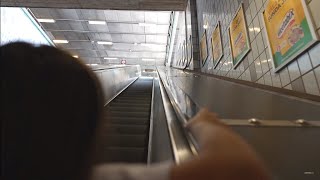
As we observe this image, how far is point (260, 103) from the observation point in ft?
9.59

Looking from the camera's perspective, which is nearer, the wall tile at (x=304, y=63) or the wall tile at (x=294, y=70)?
the wall tile at (x=304, y=63)

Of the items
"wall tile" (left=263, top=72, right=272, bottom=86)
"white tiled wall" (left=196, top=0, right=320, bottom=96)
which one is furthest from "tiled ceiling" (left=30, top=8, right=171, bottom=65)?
"wall tile" (left=263, top=72, right=272, bottom=86)

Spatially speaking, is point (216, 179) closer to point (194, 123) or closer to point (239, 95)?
point (194, 123)

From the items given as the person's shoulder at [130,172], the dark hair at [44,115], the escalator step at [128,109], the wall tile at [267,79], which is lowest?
the person's shoulder at [130,172]

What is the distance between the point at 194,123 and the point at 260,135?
3.63ft

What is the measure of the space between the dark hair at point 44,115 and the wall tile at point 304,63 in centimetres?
298

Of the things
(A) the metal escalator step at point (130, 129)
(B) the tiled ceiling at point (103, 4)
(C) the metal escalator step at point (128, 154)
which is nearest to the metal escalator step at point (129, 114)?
(A) the metal escalator step at point (130, 129)

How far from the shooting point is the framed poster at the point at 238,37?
5133 millimetres

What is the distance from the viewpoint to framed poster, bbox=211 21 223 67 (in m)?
7.02

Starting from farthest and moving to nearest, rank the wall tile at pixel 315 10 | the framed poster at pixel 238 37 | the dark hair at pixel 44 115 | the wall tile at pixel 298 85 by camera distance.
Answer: the framed poster at pixel 238 37
the wall tile at pixel 298 85
the wall tile at pixel 315 10
the dark hair at pixel 44 115

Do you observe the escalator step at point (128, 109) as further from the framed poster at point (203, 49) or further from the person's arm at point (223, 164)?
the framed poster at point (203, 49)

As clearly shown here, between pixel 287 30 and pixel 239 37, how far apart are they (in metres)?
1.91

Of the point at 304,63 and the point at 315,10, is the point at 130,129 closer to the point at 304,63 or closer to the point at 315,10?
the point at 304,63

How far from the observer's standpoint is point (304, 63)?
3.27 metres
